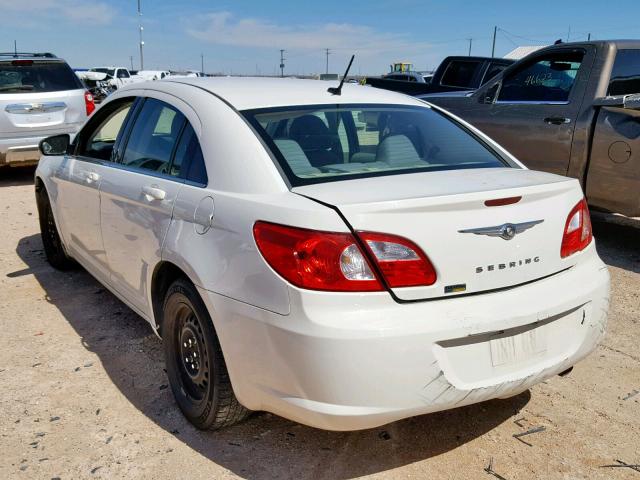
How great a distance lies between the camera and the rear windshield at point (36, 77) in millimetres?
9367

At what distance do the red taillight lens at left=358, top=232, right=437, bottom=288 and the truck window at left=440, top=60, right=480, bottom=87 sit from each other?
958 centimetres

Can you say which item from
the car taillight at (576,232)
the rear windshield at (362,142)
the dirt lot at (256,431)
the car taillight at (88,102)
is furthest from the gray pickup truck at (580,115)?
the car taillight at (88,102)

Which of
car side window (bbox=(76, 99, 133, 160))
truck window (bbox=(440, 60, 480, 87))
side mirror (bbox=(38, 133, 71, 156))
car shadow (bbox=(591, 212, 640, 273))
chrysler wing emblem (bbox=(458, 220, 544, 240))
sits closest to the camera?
chrysler wing emblem (bbox=(458, 220, 544, 240))

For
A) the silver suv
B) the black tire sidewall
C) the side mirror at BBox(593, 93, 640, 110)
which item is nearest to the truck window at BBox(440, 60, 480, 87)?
the side mirror at BBox(593, 93, 640, 110)

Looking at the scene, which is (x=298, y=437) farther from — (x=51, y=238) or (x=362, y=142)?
(x=51, y=238)

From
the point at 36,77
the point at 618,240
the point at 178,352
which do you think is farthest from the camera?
the point at 36,77

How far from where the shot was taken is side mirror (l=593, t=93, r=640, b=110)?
5.29 m

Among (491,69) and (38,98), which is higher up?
(491,69)

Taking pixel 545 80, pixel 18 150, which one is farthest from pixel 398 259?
pixel 18 150

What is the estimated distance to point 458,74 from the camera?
11.5 meters

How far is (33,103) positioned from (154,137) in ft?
22.4

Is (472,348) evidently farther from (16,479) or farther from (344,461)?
(16,479)

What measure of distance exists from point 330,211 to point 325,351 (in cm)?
50

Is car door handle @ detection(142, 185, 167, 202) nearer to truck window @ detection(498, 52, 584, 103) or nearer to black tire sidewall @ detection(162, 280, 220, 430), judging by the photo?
black tire sidewall @ detection(162, 280, 220, 430)
